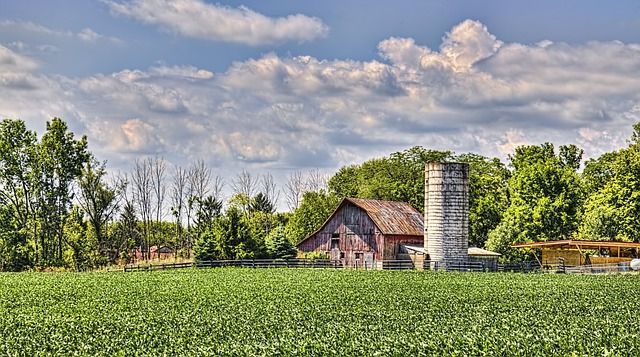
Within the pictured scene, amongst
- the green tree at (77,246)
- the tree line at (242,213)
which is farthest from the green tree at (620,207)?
the green tree at (77,246)

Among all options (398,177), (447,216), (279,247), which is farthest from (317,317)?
(398,177)

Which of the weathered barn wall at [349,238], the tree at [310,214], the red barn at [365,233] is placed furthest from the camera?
the tree at [310,214]

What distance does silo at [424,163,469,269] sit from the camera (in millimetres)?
50750

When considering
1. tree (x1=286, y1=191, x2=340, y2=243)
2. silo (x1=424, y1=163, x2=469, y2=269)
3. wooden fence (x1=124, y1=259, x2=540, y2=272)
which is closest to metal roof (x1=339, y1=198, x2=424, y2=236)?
wooden fence (x1=124, y1=259, x2=540, y2=272)

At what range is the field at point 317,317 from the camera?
16.6 m

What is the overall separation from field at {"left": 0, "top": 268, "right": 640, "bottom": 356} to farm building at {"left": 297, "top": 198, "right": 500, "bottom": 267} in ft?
55.6

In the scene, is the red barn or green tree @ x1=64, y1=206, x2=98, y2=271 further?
green tree @ x1=64, y1=206, x2=98, y2=271

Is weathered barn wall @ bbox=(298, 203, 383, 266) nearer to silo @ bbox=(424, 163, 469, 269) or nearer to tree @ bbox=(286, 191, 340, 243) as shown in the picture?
silo @ bbox=(424, 163, 469, 269)

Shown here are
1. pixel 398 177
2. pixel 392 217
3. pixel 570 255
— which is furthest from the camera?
pixel 398 177

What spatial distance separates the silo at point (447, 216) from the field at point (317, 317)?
501 inches

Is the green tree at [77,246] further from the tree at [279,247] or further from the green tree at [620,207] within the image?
the green tree at [620,207]

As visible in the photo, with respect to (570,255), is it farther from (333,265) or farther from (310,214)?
(310,214)

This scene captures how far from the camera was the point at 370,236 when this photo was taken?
2197 inches

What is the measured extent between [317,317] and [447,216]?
29.7 meters
